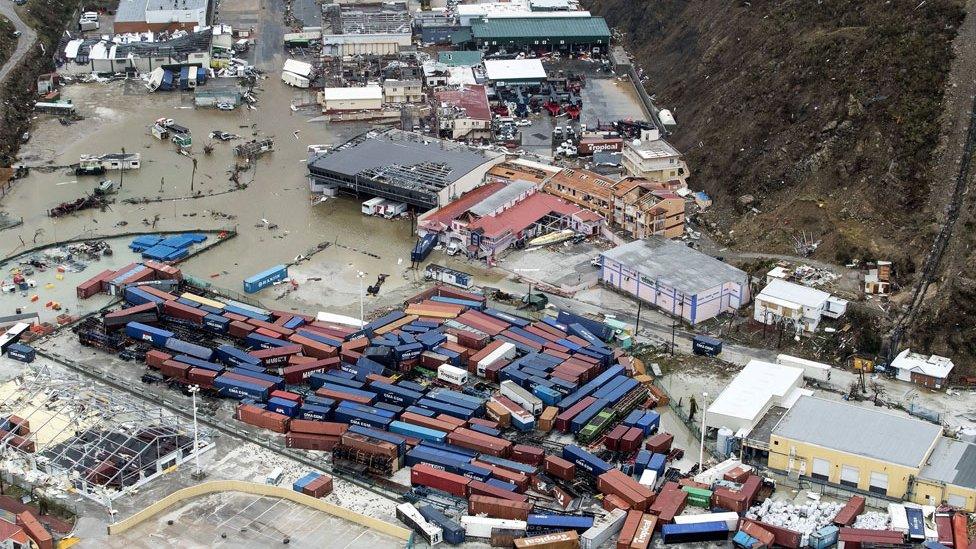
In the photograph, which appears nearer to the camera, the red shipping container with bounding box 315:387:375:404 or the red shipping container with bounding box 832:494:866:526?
the red shipping container with bounding box 832:494:866:526

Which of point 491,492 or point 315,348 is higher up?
point 315,348

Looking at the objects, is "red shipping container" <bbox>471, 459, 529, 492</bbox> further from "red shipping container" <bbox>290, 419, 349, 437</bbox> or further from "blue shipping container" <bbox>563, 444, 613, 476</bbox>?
"red shipping container" <bbox>290, 419, 349, 437</bbox>

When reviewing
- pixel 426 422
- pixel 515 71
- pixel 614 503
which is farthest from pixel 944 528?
pixel 515 71

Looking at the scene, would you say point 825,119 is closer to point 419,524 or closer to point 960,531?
point 960,531

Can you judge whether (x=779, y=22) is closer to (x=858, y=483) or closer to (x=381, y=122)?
(x=381, y=122)

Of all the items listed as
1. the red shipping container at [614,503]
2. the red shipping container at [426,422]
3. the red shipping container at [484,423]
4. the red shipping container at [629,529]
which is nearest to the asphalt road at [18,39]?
the red shipping container at [426,422]

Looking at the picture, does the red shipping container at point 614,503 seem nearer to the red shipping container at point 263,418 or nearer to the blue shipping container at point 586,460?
the blue shipping container at point 586,460

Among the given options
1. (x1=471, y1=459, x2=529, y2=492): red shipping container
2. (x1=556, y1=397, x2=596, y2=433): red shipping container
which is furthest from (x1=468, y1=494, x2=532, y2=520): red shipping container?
(x1=556, y1=397, x2=596, y2=433): red shipping container
